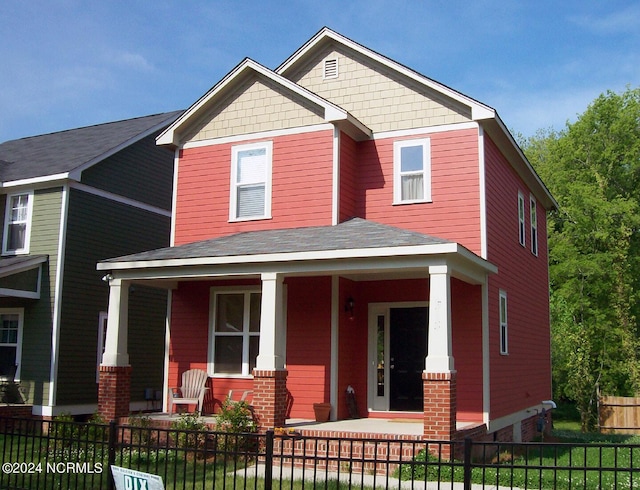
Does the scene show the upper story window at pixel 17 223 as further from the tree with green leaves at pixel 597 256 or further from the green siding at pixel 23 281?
the tree with green leaves at pixel 597 256

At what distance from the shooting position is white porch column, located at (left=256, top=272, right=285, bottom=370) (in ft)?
41.0

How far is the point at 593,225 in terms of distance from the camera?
29.5m

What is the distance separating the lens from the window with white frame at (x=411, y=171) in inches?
591

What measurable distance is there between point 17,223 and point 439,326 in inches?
495

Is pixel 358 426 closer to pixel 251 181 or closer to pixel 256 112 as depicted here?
pixel 251 181

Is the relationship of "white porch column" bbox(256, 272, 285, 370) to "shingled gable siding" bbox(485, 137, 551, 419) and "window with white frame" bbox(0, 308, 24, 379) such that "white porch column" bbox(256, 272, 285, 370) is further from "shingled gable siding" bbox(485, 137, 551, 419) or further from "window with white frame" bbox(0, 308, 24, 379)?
"window with white frame" bbox(0, 308, 24, 379)

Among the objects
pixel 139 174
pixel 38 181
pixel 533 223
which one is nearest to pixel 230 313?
pixel 38 181

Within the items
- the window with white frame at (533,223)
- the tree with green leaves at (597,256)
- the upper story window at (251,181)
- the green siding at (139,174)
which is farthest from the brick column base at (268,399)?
the tree with green leaves at (597,256)

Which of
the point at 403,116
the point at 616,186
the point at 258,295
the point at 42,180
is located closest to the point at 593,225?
the point at 616,186

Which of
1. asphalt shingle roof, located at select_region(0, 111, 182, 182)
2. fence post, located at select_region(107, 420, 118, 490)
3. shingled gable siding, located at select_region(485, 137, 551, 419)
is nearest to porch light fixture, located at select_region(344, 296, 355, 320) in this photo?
shingled gable siding, located at select_region(485, 137, 551, 419)

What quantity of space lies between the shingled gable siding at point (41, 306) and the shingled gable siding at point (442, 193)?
26.6 feet

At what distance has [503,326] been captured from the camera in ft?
51.9

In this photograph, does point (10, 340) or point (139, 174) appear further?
point (139, 174)

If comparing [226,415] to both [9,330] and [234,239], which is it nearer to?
[234,239]
